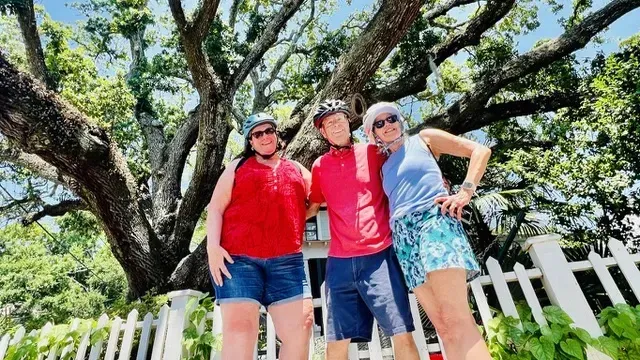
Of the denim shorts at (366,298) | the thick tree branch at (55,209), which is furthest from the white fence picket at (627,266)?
the thick tree branch at (55,209)

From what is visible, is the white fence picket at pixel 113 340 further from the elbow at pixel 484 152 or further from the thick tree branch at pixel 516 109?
the thick tree branch at pixel 516 109

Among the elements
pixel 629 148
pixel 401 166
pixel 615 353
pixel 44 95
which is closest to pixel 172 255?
pixel 44 95

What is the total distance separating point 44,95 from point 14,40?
7352mm

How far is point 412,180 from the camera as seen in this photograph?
204 centimetres

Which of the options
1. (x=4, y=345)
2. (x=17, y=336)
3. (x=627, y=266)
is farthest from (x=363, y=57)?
(x=4, y=345)

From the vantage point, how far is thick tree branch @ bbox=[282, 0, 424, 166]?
542 cm

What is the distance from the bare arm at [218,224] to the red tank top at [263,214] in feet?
0.11

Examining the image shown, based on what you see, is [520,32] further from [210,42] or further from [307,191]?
[307,191]

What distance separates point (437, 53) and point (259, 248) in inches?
295

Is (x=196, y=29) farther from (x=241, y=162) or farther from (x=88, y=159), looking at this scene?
(x=241, y=162)

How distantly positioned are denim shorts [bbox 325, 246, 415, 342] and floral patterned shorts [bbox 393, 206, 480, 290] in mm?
91

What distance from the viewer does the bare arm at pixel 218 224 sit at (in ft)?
6.80

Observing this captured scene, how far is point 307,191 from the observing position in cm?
251

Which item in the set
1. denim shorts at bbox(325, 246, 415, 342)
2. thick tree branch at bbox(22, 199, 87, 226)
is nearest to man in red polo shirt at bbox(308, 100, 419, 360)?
denim shorts at bbox(325, 246, 415, 342)
